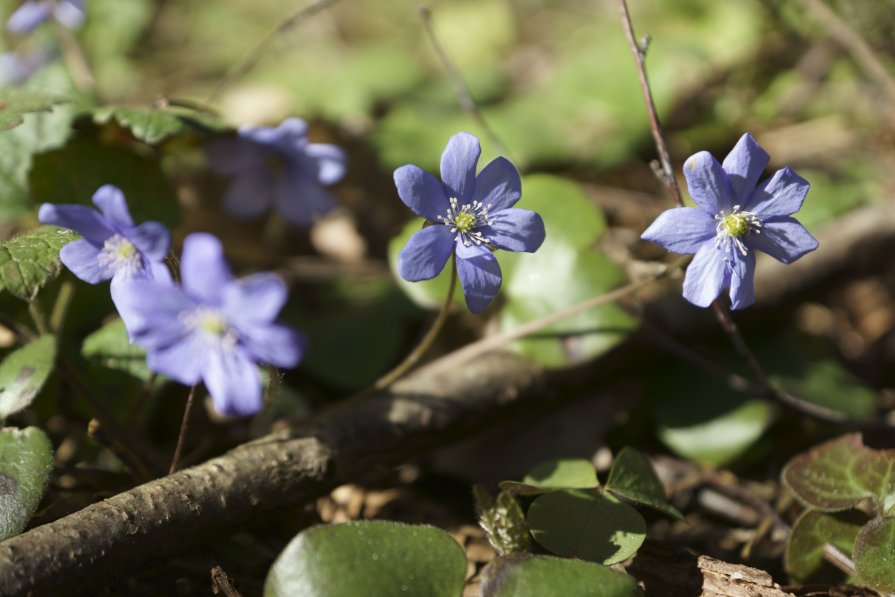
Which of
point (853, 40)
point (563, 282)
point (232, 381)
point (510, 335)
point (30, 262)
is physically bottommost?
point (510, 335)

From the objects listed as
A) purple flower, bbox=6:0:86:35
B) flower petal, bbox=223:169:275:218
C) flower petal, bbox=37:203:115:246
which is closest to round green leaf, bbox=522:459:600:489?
flower petal, bbox=37:203:115:246

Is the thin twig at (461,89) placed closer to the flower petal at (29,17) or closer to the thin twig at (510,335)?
the thin twig at (510,335)

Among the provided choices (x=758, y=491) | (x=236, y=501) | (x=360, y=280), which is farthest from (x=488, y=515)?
(x=360, y=280)

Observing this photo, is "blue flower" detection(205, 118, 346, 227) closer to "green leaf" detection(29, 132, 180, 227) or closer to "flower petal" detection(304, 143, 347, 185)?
"flower petal" detection(304, 143, 347, 185)

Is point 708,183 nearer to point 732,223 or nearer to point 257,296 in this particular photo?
point 732,223

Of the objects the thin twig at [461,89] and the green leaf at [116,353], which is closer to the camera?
the green leaf at [116,353]

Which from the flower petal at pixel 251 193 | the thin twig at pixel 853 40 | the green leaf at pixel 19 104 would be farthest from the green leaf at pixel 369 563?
the thin twig at pixel 853 40

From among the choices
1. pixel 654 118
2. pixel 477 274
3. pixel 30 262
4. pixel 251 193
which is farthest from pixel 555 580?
pixel 251 193

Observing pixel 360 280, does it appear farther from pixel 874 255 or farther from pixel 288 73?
pixel 874 255
